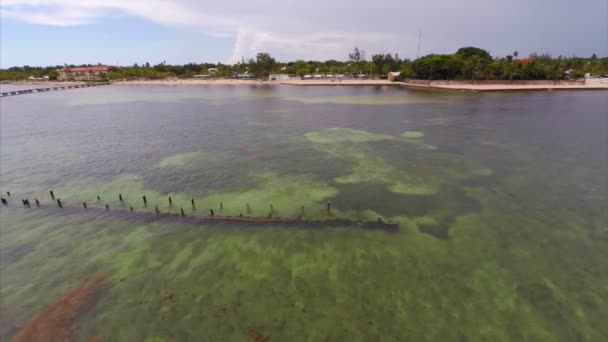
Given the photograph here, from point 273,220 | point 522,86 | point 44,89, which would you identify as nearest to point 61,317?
point 273,220

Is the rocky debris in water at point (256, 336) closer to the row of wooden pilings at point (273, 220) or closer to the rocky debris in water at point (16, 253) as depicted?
the row of wooden pilings at point (273, 220)

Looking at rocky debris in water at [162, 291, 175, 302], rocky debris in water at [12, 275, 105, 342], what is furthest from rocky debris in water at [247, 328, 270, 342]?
rocky debris in water at [12, 275, 105, 342]

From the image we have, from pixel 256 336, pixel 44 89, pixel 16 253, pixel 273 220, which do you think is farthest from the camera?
pixel 44 89

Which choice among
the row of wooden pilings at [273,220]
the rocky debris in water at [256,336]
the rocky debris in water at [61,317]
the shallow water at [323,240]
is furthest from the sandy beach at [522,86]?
the rocky debris in water at [61,317]

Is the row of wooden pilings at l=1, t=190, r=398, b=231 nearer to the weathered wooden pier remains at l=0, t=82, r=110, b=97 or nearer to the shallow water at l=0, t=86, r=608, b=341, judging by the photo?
the shallow water at l=0, t=86, r=608, b=341

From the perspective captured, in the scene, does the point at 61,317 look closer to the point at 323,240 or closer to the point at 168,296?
the point at 168,296

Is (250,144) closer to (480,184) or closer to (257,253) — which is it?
(257,253)

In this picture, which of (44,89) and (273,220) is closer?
(273,220)
